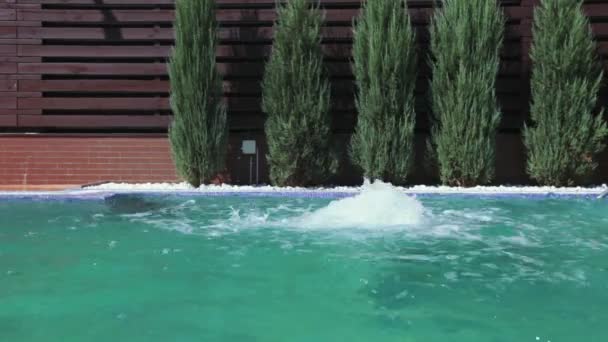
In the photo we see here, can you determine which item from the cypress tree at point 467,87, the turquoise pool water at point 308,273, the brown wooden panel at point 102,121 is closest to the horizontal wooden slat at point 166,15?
the cypress tree at point 467,87

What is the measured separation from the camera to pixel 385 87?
8.97m

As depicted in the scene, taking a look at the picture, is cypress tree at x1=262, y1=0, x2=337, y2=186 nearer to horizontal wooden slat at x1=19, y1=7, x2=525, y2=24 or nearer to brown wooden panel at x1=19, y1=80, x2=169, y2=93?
horizontal wooden slat at x1=19, y1=7, x2=525, y2=24

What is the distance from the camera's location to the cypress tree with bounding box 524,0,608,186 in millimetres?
8734

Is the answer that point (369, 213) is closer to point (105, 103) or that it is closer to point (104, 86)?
point (105, 103)

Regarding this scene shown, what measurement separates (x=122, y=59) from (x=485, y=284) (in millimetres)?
7800

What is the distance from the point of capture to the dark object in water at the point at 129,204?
7176 millimetres

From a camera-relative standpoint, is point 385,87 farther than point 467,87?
Yes

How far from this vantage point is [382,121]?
29.7 ft

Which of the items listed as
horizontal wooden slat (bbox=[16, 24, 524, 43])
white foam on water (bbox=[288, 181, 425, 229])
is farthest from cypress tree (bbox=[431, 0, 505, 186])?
white foam on water (bbox=[288, 181, 425, 229])

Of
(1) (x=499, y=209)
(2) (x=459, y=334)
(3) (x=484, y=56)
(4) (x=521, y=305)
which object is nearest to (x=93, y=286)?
(2) (x=459, y=334)

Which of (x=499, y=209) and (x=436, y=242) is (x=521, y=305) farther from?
(x=499, y=209)

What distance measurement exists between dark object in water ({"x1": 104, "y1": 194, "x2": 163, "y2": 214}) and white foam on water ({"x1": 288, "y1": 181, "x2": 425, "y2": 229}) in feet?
6.35

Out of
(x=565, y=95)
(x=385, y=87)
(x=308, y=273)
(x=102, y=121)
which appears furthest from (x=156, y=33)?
(x=308, y=273)

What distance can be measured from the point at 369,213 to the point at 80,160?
5.31 metres
